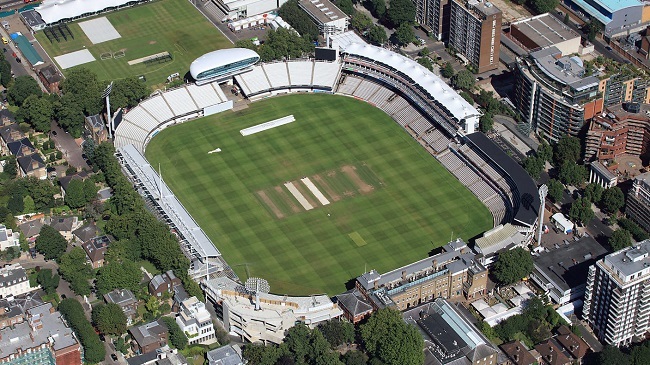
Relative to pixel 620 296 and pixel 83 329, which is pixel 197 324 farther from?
pixel 620 296

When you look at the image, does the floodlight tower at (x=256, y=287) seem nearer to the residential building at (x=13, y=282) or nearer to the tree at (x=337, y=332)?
the tree at (x=337, y=332)

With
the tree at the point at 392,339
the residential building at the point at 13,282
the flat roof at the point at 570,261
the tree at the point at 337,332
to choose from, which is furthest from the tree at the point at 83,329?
the flat roof at the point at 570,261

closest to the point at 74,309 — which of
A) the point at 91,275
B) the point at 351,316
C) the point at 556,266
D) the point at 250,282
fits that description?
the point at 91,275

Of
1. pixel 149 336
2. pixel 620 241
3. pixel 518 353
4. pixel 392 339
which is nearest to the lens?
pixel 392 339

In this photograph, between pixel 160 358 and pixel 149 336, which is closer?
pixel 160 358

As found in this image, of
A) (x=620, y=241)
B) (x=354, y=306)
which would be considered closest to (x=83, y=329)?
(x=354, y=306)

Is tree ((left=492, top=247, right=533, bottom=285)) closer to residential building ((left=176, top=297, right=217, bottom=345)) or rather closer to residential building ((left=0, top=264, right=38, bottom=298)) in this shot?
residential building ((left=176, top=297, right=217, bottom=345))

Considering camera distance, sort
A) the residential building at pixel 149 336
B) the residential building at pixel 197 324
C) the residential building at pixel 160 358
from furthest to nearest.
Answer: the residential building at pixel 197 324 < the residential building at pixel 149 336 < the residential building at pixel 160 358
